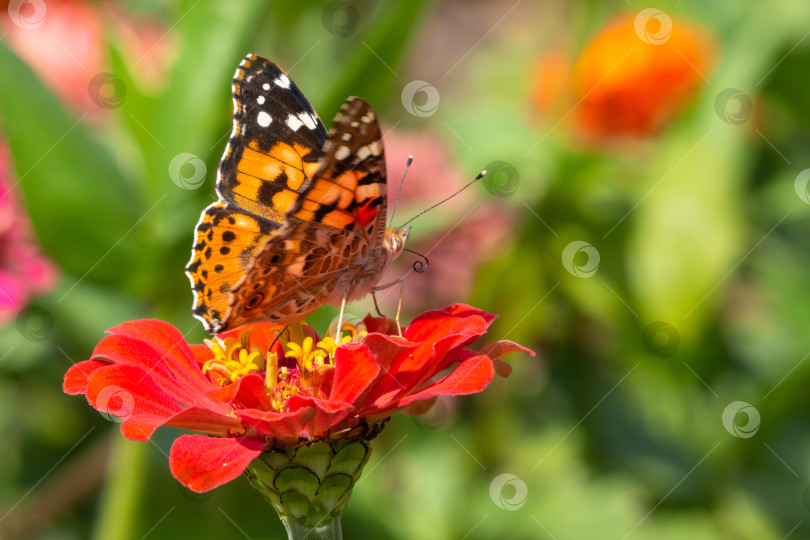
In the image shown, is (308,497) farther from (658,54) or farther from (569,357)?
(658,54)

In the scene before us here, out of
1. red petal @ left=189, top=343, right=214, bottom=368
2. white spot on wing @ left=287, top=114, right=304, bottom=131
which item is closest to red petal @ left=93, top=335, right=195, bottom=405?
red petal @ left=189, top=343, right=214, bottom=368

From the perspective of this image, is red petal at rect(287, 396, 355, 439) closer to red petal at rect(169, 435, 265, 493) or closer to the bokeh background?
red petal at rect(169, 435, 265, 493)

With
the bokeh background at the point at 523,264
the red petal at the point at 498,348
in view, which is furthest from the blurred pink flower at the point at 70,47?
Result: the red petal at the point at 498,348

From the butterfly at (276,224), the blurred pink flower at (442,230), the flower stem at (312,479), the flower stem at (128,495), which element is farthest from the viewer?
the blurred pink flower at (442,230)

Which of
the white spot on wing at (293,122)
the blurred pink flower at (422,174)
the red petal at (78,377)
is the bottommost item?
the red petal at (78,377)

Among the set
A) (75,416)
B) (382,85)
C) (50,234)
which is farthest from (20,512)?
(382,85)

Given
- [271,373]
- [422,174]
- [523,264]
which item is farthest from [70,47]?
[271,373]

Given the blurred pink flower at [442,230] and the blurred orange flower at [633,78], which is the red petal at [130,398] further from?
the blurred orange flower at [633,78]
